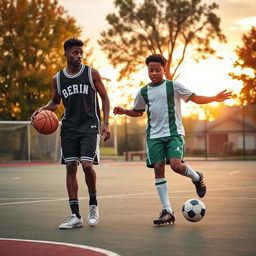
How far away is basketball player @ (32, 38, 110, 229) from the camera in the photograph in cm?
860

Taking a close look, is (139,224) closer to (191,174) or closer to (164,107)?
(191,174)

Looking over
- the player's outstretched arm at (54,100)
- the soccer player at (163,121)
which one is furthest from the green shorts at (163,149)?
the player's outstretched arm at (54,100)

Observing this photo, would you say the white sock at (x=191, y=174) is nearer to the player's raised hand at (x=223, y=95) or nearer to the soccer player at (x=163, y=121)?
the soccer player at (x=163, y=121)

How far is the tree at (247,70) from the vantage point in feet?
129

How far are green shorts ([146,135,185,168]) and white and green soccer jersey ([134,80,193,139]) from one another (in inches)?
2.4

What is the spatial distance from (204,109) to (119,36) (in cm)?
940

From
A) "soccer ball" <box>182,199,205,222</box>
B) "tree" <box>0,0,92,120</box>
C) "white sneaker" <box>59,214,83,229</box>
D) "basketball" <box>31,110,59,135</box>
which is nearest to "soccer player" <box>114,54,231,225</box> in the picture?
"soccer ball" <box>182,199,205,222</box>

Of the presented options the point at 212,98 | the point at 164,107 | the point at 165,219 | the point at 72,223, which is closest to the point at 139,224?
the point at 165,219

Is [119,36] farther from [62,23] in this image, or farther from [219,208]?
[219,208]

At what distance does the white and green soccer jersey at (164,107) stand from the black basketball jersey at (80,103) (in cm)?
67

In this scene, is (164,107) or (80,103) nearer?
(80,103)

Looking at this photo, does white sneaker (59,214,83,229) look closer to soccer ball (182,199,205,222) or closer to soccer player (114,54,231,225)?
soccer player (114,54,231,225)

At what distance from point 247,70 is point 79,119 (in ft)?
105

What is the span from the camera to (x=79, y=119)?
28.4 ft
